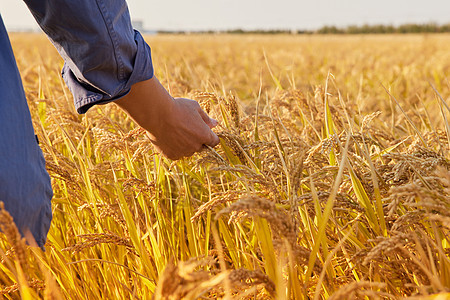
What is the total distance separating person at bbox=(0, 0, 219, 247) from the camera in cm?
70

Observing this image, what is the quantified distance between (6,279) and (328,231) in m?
0.96

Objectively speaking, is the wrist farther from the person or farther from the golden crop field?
the golden crop field

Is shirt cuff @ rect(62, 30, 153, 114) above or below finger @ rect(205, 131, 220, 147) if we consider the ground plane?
above

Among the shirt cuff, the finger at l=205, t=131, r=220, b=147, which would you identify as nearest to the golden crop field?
the finger at l=205, t=131, r=220, b=147

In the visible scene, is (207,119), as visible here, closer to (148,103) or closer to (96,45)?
(148,103)

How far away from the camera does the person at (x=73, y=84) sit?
697 millimetres

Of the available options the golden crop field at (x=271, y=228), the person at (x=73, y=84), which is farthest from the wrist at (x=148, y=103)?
the golden crop field at (x=271, y=228)

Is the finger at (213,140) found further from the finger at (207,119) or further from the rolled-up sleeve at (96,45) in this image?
the rolled-up sleeve at (96,45)

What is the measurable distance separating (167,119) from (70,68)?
27 centimetres

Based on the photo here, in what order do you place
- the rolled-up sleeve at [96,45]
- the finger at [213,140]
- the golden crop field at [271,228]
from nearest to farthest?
the golden crop field at [271,228] < the rolled-up sleeve at [96,45] < the finger at [213,140]

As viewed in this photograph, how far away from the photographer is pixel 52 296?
492mm

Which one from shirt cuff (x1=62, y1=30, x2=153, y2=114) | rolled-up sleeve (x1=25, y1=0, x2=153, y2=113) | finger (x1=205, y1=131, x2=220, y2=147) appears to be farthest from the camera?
finger (x1=205, y1=131, x2=220, y2=147)

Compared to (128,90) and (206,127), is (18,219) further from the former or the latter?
(206,127)

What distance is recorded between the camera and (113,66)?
0.86 metres
